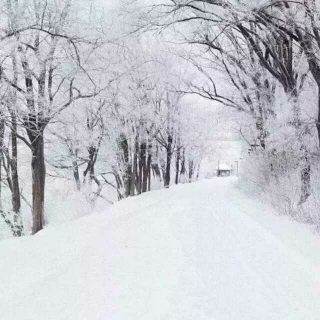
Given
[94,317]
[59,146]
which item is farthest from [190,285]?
[59,146]

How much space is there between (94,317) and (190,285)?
Result: 4.34 ft

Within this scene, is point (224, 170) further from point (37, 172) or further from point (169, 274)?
point (169, 274)

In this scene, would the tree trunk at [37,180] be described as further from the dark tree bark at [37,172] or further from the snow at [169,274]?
the snow at [169,274]

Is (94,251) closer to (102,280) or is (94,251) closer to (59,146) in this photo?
(102,280)

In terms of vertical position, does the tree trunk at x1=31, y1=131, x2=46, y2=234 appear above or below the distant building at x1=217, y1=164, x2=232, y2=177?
above

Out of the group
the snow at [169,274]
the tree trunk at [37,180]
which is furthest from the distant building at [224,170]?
the snow at [169,274]

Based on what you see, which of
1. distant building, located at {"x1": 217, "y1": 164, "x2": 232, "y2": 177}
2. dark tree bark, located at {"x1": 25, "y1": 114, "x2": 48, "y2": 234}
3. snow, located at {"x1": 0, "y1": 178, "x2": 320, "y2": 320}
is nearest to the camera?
snow, located at {"x1": 0, "y1": 178, "x2": 320, "y2": 320}

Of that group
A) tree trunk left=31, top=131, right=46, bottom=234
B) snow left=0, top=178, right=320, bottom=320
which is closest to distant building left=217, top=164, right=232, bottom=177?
tree trunk left=31, top=131, right=46, bottom=234

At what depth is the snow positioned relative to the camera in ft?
13.3

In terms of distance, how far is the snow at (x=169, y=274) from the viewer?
4062 mm

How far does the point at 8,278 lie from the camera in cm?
586

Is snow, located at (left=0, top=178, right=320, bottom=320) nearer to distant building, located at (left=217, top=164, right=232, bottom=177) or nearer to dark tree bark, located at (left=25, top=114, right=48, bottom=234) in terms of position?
dark tree bark, located at (left=25, top=114, right=48, bottom=234)

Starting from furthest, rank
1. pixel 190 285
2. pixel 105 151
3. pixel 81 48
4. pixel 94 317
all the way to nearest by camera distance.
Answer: pixel 105 151 < pixel 81 48 < pixel 190 285 < pixel 94 317

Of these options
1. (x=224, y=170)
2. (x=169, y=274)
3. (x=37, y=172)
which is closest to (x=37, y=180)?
(x=37, y=172)
